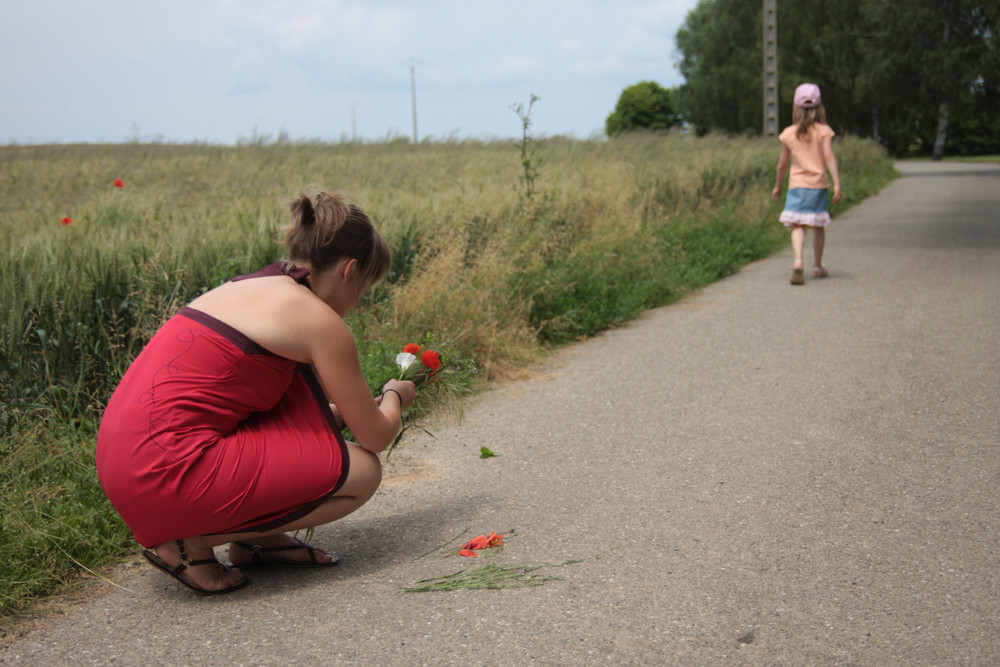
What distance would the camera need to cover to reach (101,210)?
8352 mm

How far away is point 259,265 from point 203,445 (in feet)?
11.4

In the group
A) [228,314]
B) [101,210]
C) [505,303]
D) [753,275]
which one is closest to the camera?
[228,314]

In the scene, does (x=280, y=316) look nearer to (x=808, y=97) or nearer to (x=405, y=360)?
(x=405, y=360)

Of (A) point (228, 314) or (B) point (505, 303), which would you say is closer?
(A) point (228, 314)

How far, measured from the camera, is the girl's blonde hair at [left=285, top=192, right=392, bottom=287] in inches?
113

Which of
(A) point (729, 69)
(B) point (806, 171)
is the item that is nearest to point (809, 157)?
(B) point (806, 171)

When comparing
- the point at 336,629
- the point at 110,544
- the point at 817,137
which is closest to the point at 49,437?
the point at 110,544

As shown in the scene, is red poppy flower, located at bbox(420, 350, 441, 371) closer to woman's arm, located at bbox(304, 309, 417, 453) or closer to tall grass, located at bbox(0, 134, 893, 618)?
woman's arm, located at bbox(304, 309, 417, 453)

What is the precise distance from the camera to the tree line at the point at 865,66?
31531 millimetres

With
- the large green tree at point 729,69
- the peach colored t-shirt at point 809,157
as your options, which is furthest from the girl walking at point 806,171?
the large green tree at point 729,69

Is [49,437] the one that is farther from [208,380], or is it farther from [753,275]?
[753,275]

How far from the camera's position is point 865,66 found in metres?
37.2

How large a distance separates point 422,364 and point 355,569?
907 mm

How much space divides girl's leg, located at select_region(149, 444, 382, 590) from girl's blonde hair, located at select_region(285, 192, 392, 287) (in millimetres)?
676
